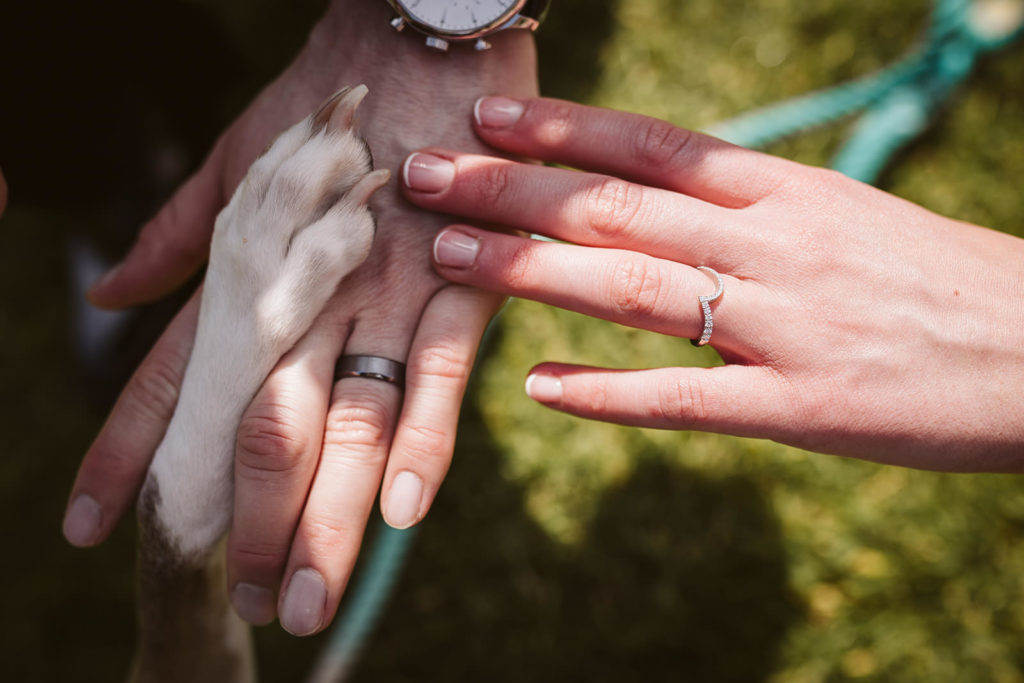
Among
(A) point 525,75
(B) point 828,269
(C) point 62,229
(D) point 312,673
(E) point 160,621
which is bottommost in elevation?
(D) point 312,673

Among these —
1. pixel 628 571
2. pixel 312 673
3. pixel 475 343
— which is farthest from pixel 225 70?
pixel 628 571

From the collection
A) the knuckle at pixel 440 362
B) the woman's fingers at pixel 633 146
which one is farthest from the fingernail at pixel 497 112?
the knuckle at pixel 440 362

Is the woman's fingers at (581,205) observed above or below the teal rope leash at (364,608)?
above

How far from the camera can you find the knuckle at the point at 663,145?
182 cm

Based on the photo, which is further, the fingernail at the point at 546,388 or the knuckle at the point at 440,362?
the fingernail at the point at 546,388

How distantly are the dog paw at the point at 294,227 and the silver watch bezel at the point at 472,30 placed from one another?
1.33 ft

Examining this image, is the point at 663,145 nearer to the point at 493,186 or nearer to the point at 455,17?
the point at 493,186

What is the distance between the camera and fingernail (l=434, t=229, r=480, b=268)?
1.69m

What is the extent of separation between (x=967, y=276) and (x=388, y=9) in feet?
5.77

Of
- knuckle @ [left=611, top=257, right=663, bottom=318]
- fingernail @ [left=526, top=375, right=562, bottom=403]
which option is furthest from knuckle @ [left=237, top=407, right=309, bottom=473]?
knuckle @ [left=611, top=257, right=663, bottom=318]

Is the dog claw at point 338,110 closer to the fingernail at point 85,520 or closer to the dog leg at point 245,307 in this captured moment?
the dog leg at point 245,307

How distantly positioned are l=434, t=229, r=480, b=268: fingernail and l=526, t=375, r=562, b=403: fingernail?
37cm

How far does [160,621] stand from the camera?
1.67 metres

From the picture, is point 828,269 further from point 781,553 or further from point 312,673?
point 312,673
